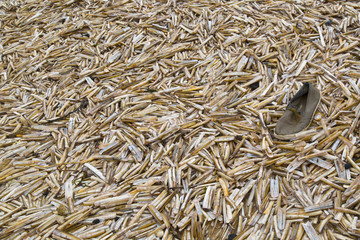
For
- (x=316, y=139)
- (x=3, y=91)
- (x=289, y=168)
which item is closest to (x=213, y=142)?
(x=289, y=168)

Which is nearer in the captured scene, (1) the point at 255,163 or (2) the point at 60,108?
(1) the point at 255,163

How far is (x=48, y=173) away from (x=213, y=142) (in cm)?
141

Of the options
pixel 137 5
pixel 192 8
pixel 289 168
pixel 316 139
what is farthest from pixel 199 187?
pixel 137 5

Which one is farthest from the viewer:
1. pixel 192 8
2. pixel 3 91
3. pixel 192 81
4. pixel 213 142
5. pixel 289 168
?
pixel 192 8

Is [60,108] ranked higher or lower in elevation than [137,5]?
lower

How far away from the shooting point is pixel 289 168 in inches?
97.8

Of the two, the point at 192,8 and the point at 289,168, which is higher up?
the point at 192,8

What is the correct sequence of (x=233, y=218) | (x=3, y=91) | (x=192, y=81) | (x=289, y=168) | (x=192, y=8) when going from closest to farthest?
(x=233, y=218)
(x=289, y=168)
(x=192, y=81)
(x=3, y=91)
(x=192, y=8)

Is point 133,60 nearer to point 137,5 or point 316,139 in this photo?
point 137,5

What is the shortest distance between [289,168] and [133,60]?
81.5 inches

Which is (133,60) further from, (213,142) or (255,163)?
(255,163)

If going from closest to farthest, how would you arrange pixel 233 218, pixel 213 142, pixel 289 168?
pixel 233 218
pixel 289 168
pixel 213 142

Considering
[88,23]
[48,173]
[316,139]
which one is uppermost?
[88,23]

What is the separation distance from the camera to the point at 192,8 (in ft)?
13.6
